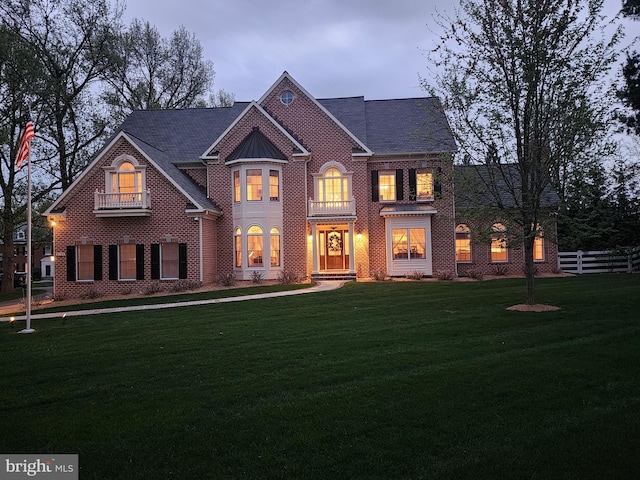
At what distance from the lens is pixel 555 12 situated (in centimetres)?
1265

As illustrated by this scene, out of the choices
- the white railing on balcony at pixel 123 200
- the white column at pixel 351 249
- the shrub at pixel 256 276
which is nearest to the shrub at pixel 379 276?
the white column at pixel 351 249

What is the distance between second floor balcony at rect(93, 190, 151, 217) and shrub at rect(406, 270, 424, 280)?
13.0 meters

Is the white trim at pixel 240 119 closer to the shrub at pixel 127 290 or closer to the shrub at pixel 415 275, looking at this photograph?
the shrub at pixel 127 290

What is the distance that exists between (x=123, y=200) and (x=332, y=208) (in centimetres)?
1001

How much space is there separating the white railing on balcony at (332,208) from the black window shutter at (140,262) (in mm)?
8317

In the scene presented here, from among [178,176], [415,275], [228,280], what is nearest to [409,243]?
[415,275]

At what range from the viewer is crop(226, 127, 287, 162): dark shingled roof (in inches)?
918

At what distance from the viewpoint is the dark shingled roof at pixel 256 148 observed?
23.3 metres

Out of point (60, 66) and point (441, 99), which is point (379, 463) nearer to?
point (441, 99)

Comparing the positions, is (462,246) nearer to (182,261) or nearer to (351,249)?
(351,249)

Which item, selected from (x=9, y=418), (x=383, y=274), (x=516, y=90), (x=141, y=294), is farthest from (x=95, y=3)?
(x=9, y=418)

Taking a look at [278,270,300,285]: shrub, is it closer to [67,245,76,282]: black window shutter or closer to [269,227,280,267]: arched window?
[269,227,280,267]: arched window

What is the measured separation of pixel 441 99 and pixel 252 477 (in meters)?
12.5

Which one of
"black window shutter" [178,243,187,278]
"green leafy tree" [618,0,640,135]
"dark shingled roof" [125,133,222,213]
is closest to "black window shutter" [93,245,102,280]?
"black window shutter" [178,243,187,278]
